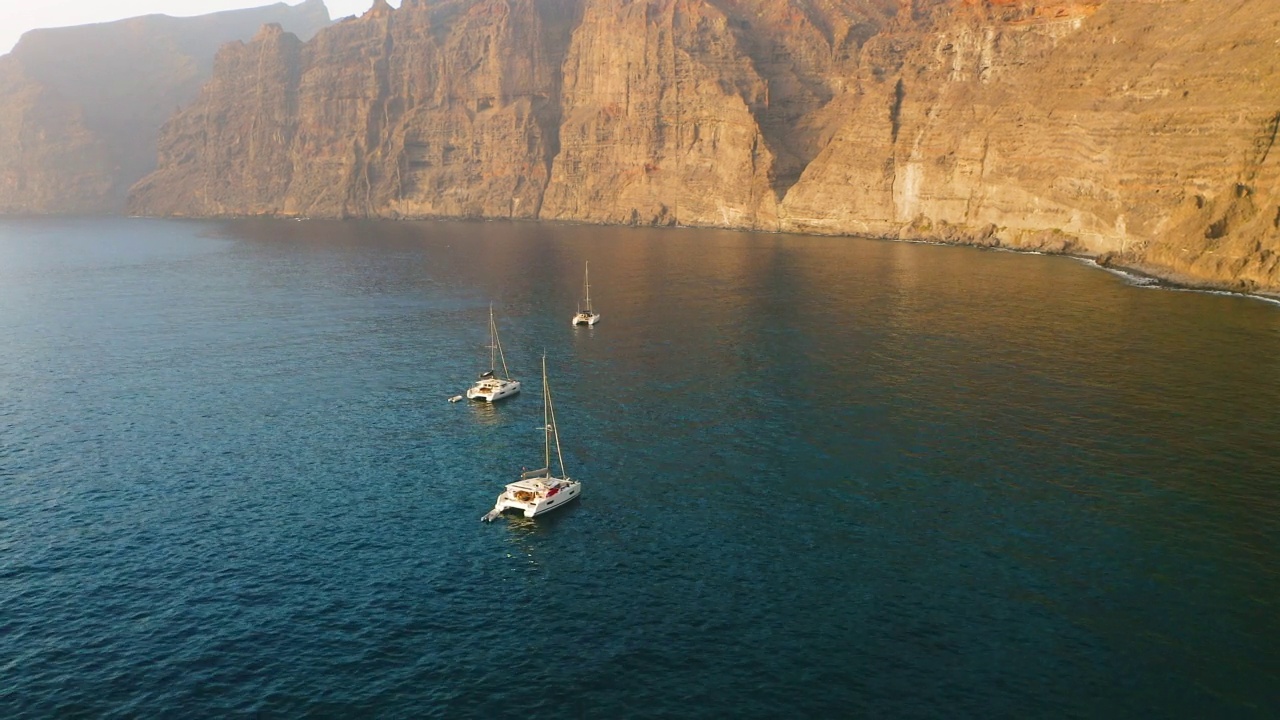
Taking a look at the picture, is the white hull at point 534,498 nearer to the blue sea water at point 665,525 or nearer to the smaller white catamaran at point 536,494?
the smaller white catamaran at point 536,494

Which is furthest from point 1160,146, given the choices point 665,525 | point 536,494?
point 536,494

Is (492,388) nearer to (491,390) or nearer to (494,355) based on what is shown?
(491,390)

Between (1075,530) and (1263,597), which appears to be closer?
(1263,597)

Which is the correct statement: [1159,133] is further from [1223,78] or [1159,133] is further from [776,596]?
[776,596]

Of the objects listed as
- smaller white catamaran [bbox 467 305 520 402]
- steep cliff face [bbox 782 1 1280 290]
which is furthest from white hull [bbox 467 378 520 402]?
steep cliff face [bbox 782 1 1280 290]

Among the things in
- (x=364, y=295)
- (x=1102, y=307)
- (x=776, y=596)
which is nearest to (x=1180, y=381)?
(x=1102, y=307)

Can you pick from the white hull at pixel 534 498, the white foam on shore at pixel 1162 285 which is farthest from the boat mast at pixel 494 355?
the white foam on shore at pixel 1162 285
